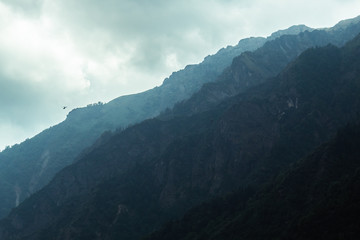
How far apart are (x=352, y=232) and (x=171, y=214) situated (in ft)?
326

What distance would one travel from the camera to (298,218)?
113438 mm

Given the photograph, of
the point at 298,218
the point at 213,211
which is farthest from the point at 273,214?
the point at 213,211

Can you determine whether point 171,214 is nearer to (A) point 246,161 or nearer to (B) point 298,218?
(A) point 246,161

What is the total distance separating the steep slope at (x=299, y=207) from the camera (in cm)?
10200

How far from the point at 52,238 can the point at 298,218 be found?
4923 inches

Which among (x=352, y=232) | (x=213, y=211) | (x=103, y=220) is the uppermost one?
(x=103, y=220)

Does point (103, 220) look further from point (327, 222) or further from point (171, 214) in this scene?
point (327, 222)

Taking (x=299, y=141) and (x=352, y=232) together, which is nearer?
(x=352, y=232)

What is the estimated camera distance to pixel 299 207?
399ft

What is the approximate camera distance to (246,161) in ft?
627

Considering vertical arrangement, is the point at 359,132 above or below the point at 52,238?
below

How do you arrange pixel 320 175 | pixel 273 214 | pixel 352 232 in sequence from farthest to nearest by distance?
pixel 320 175
pixel 273 214
pixel 352 232

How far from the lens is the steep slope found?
4016 inches

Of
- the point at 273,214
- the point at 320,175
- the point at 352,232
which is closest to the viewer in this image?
the point at 352,232
